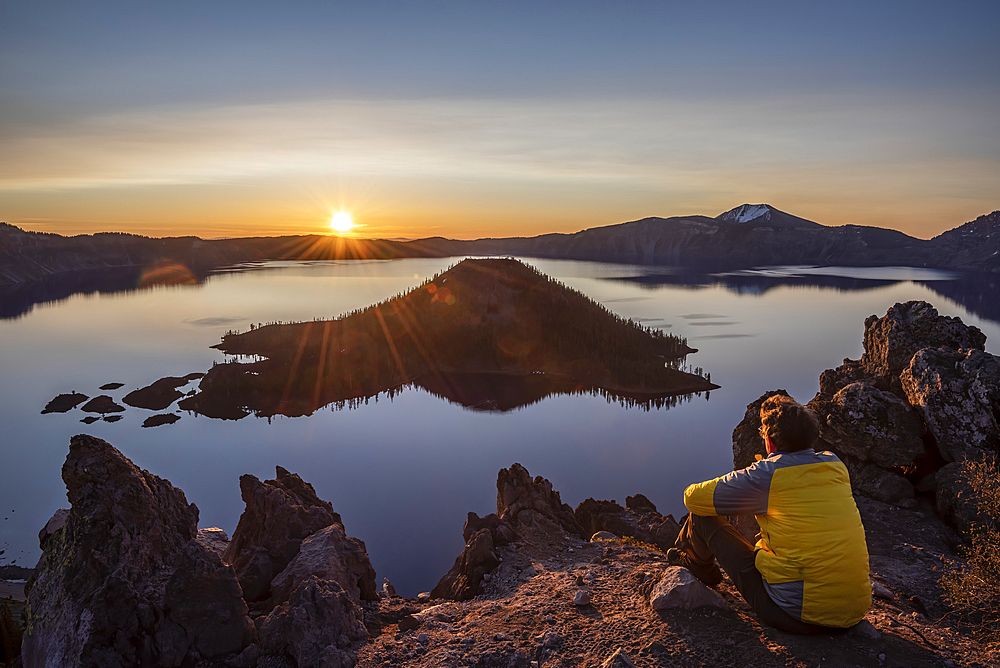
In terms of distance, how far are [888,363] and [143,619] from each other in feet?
42.5

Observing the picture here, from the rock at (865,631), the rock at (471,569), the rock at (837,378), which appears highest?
the rock at (837,378)

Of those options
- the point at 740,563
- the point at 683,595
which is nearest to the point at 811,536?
the point at 740,563

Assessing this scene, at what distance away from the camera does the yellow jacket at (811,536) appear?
14.4ft

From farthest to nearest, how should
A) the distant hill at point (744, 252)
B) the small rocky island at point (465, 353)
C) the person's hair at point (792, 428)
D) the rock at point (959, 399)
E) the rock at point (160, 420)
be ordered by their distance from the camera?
the distant hill at point (744, 252) < the small rocky island at point (465, 353) < the rock at point (160, 420) < the rock at point (959, 399) < the person's hair at point (792, 428)

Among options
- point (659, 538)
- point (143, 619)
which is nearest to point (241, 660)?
point (143, 619)

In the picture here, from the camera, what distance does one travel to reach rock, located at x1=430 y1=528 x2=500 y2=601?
7.95 meters

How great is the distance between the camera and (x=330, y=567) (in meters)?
7.39

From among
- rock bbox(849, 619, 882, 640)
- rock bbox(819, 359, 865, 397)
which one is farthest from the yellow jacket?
rock bbox(819, 359, 865, 397)

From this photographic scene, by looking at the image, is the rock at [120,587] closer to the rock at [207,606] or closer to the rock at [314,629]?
the rock at [207,606]

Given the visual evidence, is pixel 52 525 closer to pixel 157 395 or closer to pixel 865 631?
pixel 865 631

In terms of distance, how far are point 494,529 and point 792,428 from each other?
19.1ft

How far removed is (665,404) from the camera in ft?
94.9

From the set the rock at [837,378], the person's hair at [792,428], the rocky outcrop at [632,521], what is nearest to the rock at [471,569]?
the rocky outcrop at [632,521]

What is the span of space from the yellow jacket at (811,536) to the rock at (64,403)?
118 feet
